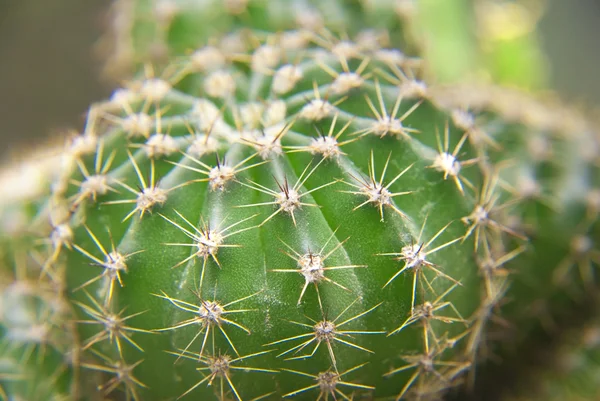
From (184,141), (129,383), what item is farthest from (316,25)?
(129,383)

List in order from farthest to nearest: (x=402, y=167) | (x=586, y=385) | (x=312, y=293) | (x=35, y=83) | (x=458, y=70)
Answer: (x=35, y=83), (x=458, y=70), (x=586, y=385), (x=402, y=167), (x=312, y=293)

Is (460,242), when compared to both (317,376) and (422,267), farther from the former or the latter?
(317,376)

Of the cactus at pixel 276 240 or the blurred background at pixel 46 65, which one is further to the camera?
the blurred background at pixel 46 65

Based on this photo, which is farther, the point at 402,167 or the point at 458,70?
the point at 458,70

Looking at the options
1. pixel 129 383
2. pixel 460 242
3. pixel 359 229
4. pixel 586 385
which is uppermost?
pixel 359 229

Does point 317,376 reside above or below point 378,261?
below

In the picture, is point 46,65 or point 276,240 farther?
point 46,65

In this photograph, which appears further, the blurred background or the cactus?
the blurred background

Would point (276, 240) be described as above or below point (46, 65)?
above
